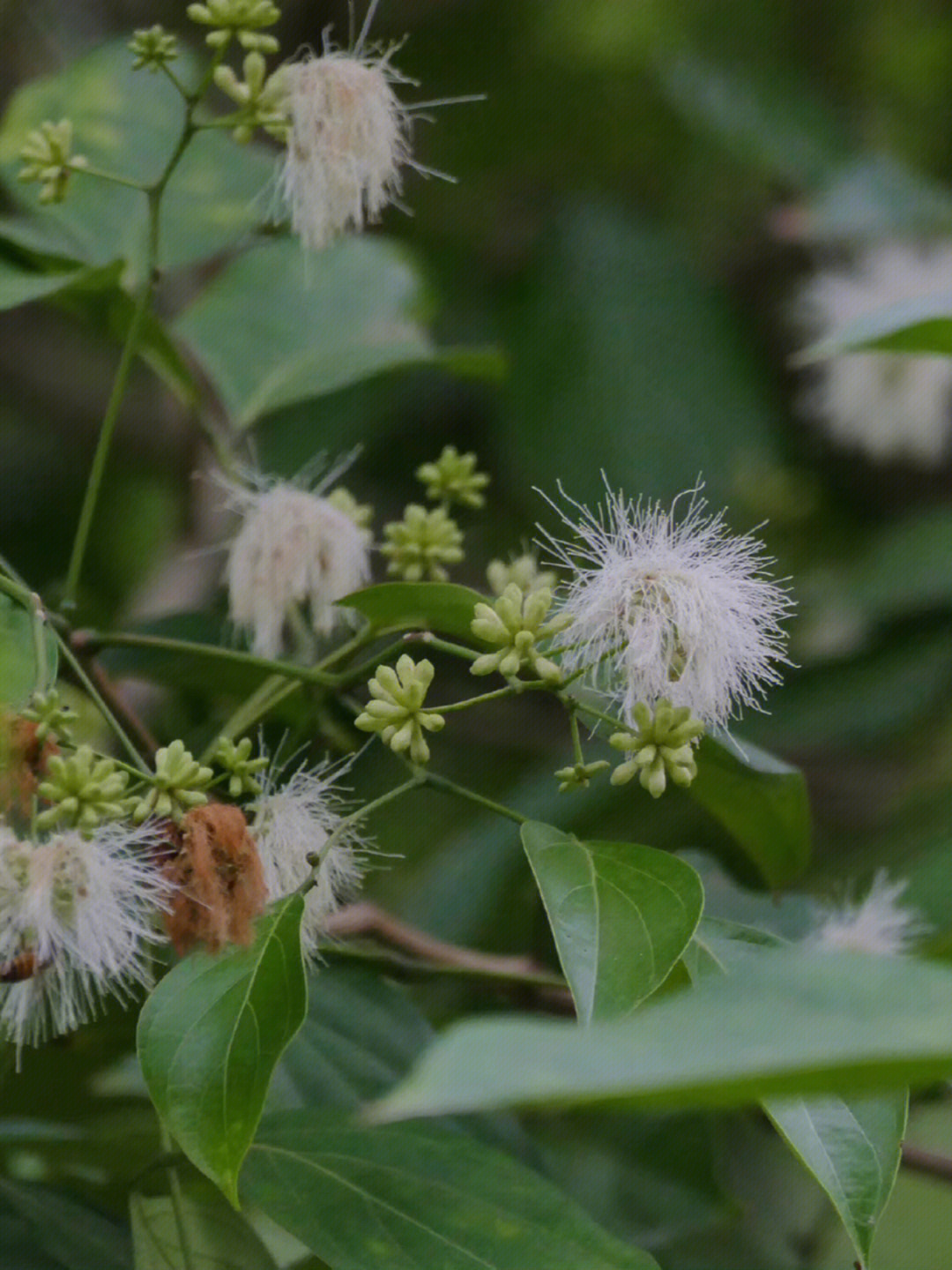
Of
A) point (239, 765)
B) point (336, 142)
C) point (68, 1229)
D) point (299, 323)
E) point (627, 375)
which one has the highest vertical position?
point (627, 375)

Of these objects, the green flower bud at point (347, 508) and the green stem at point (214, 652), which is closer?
the green stem at point (214, 652)

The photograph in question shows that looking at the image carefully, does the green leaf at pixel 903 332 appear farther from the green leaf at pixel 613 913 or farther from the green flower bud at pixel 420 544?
the green leaf at pixel 613 913

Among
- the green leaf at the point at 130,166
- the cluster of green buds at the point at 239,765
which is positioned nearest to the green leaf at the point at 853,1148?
the cluster of green buds at the point at 239,765

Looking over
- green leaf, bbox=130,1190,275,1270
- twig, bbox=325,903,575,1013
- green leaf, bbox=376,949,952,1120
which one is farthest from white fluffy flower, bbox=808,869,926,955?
green leaf, bbox=376,949,952,1120

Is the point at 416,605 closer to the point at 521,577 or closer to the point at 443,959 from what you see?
the point at 521,577

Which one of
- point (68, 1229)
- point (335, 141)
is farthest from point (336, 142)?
point (68, 1229)

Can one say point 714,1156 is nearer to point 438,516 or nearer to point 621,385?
point 438,516

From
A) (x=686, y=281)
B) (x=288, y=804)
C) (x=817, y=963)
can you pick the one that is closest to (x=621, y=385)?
(x=686, y=281)
